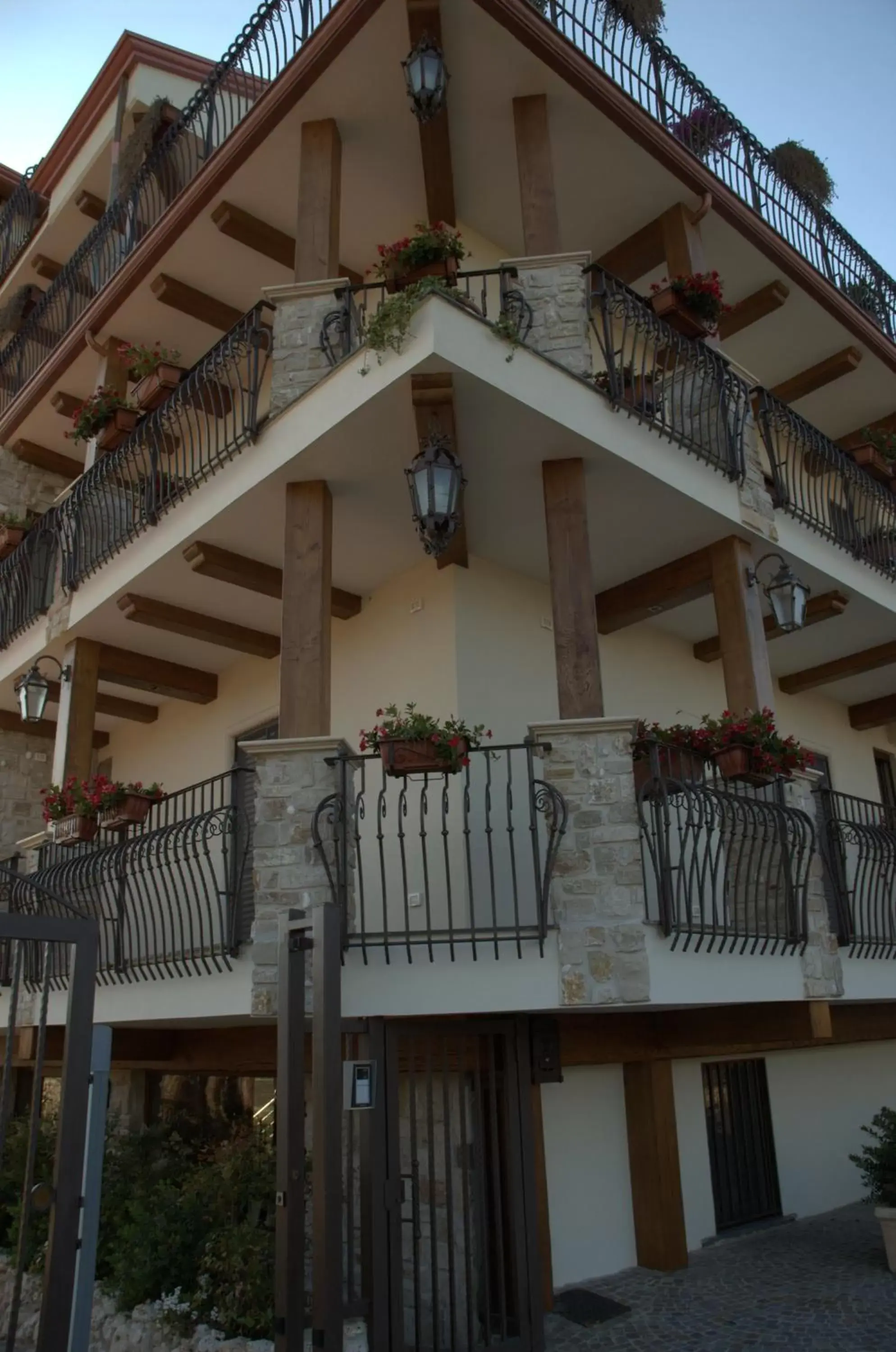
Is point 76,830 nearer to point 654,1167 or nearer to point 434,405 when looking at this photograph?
point 434,405

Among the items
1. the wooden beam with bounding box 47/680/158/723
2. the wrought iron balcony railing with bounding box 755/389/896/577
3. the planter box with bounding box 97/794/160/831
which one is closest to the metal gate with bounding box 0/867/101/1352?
the planter box with bounding box 97/794/160/831

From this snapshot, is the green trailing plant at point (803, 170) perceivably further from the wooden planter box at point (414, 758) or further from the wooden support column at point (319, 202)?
the wooden planter box at point (414, 758)

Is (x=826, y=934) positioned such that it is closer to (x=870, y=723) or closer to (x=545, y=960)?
(x=545, y=960)

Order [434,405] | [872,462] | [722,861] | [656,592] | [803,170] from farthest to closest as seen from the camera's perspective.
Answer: [803,170], [872,462], [656,592], [722,861], [434,405]

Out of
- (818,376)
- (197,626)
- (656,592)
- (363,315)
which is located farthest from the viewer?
(818,376)

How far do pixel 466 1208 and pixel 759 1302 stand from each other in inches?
95.3

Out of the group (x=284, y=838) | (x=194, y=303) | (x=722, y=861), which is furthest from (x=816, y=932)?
(x=194, y=303)

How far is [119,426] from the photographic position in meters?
9.83

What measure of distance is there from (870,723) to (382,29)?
919 cm

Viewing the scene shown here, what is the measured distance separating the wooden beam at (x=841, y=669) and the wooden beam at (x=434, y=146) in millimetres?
5957

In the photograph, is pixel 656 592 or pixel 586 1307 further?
pixel 656 592

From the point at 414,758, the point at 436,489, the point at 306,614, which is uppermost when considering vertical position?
the point at 436,489

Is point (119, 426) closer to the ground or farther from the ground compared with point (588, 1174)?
farther from the ground

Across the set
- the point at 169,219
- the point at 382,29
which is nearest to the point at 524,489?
the point at 382,29
